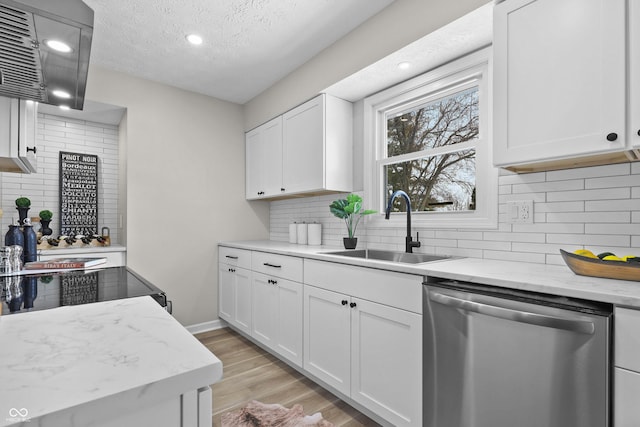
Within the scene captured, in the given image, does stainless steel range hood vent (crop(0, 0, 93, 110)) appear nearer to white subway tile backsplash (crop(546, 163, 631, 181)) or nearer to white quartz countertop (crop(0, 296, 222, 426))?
white quartz countertop (crop(0, 296, 222, 426))

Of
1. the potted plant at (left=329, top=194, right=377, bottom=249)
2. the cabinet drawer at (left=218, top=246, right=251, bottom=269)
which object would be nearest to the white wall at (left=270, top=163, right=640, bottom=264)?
the potted plant at (left=329, top=194, right=377, bottom=249)

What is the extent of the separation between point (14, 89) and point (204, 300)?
108 inches

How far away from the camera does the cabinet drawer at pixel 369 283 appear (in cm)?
162

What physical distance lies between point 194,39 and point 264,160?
4.29 ft

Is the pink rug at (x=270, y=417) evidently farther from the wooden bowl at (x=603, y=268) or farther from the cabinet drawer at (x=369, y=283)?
the wooden bowl at (x=603, y=268)

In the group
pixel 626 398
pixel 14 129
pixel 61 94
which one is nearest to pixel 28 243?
pixel 14 129

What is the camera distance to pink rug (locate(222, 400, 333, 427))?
1.88 meters

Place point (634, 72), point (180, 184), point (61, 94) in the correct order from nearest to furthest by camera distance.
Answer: point (61, 94) < point (634, 72) < point (180, 184)

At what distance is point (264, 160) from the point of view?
138 inches

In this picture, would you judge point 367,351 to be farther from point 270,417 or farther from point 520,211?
point 520,211

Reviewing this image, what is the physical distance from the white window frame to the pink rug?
143 cm

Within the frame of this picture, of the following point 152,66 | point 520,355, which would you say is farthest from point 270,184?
point 520,355

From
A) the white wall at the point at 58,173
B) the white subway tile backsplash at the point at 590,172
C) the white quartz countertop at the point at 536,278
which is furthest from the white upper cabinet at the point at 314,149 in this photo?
the white wall at the point at 58,173

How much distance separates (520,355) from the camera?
122cm
